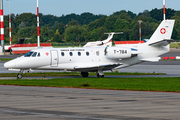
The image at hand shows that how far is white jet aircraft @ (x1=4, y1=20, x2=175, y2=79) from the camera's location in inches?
1312

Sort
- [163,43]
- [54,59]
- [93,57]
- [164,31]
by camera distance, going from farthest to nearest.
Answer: [164,31] < [163,43] < [93,57] < [54,59]

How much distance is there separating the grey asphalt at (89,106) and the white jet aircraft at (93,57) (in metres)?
13.3

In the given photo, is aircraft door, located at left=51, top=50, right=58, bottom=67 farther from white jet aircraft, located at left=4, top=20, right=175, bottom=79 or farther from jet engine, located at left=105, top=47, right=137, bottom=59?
jet engine, located at left=105, top=47, right=137, bottom=59

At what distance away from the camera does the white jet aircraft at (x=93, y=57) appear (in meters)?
33.3

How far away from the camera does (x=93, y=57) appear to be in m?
34.5

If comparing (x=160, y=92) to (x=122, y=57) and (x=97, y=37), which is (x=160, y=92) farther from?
(x=97, y=37)

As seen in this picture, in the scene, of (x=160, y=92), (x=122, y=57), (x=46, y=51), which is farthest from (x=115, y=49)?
(x=160, y=92)

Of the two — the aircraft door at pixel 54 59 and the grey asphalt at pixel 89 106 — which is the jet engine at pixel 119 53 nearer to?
the aircraft door at pixel 54 59

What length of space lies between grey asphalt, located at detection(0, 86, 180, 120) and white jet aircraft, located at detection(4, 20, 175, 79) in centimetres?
1334

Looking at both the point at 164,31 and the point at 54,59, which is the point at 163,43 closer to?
the point at 164,31

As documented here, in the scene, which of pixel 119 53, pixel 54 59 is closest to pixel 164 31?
pixel 119 53

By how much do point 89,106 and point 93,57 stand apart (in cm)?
1904

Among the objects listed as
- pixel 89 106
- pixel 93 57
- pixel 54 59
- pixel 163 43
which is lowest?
pixel 89 106

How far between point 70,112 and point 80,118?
1321 mm
